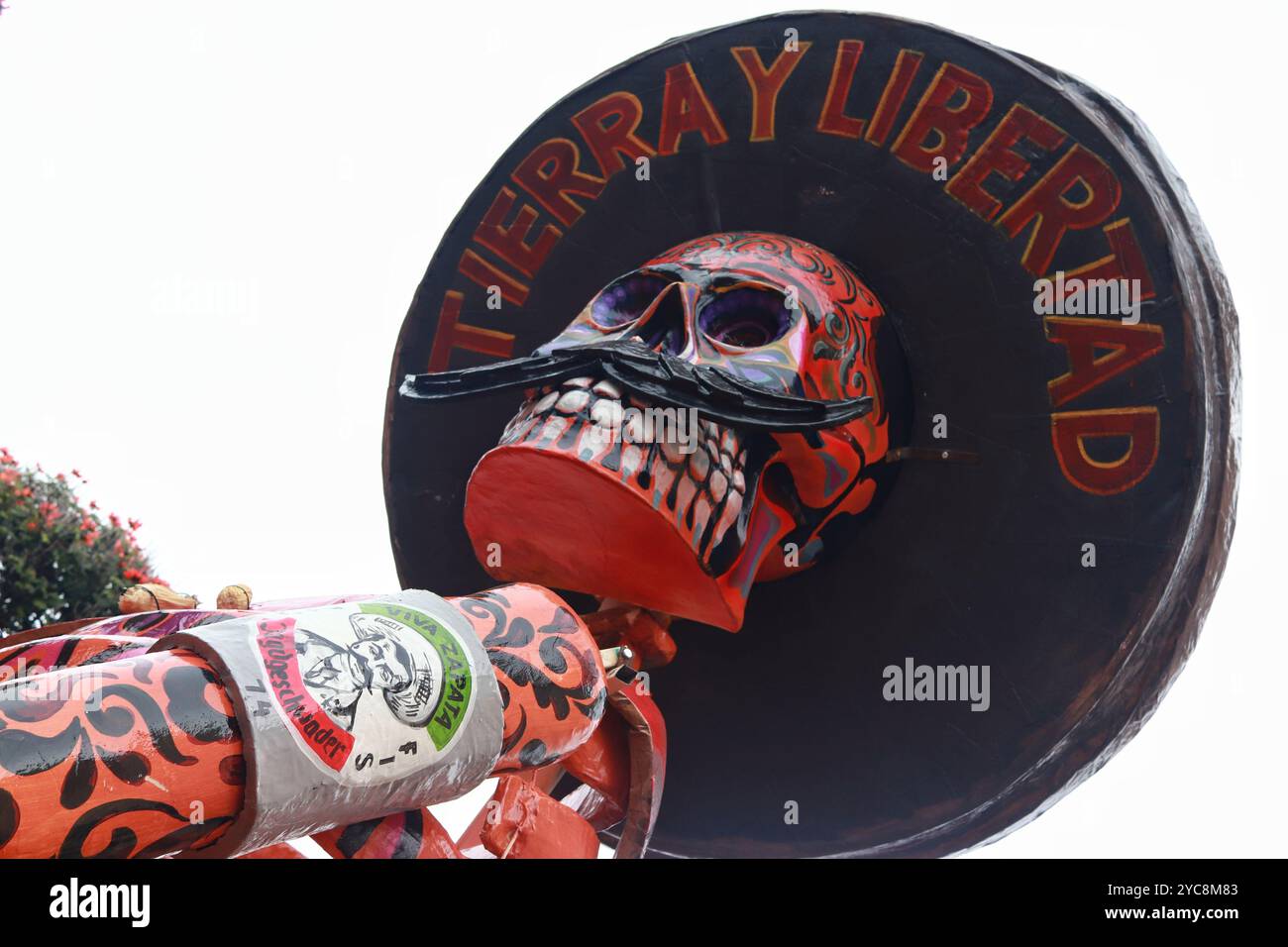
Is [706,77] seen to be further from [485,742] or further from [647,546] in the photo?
[485,742]

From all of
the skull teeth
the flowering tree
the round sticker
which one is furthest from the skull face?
the flowering tree

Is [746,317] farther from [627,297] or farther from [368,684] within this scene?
[368,684]

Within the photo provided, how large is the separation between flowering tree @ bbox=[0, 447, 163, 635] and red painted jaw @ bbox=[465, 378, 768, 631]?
420 cm

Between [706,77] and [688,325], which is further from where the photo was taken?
[706,77]

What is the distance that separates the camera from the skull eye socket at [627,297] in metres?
5.47

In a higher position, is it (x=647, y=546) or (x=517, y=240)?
(x=517, y=240)

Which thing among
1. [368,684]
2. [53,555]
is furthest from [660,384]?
[53,555]

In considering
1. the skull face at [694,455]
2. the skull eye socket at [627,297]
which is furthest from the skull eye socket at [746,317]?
the skull eye socket at [627,297]

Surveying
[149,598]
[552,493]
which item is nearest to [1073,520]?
[552,493]

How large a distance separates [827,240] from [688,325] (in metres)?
1.23

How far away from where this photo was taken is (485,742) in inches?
158

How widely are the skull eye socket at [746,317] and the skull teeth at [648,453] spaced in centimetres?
54

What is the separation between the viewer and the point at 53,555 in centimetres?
844

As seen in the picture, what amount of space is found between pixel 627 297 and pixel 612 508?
108 cm
